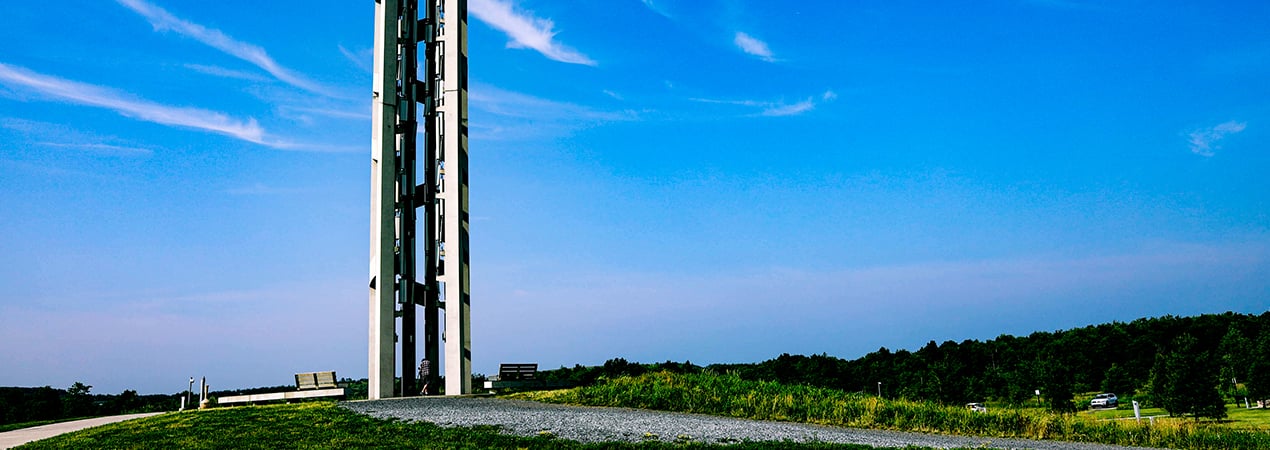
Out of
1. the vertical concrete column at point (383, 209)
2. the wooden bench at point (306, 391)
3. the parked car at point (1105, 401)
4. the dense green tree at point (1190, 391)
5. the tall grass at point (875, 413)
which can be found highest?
the vertical concrete column at point (383, 209)

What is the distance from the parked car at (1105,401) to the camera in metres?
64.2

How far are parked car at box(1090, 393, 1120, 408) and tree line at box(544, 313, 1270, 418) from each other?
627mm

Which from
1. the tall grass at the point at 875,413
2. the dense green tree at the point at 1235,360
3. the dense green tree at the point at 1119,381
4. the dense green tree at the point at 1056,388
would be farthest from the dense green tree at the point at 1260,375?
the tall grass at the point at 875,413

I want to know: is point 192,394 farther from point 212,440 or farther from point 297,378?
point 212,440

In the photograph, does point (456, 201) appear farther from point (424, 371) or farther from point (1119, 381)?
point (1119, 381)

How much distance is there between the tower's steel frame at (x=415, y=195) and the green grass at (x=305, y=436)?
4.71 m

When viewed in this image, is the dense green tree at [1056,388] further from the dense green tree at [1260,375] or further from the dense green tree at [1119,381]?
the dense green tree at [1260,375]

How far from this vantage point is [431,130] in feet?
73.2

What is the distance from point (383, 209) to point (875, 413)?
1145 cm

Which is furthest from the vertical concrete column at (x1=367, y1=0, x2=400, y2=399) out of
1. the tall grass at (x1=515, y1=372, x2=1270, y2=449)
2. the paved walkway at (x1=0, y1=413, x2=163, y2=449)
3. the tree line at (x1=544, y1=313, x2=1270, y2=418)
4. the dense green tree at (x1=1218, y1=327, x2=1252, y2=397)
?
the dense green tree at (x1=1218, y1=327, x2=1252, y2=397)

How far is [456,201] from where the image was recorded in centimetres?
2091

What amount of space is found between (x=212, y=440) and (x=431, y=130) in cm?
1121

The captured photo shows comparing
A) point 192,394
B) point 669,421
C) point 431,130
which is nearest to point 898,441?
point 669,421

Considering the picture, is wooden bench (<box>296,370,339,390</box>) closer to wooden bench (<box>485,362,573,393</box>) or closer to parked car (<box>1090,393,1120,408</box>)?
wooden bench (<box>485,362,573,393</box>)
